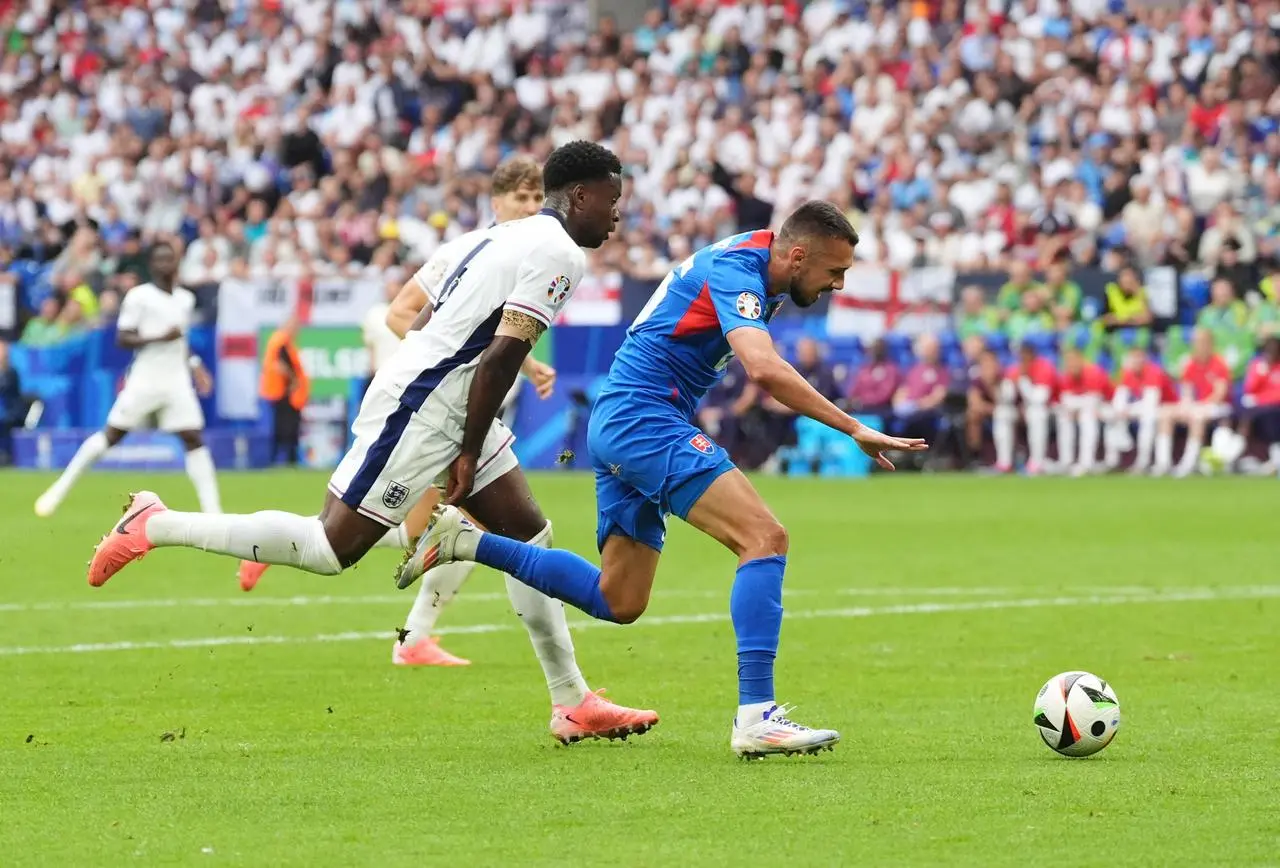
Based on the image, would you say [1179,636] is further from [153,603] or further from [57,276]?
[57,276]

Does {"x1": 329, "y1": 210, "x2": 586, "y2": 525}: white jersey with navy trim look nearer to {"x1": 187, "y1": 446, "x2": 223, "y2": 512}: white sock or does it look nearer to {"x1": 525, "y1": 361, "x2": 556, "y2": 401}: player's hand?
{"x1": 525, "y1": 361, "x2": 556, "y2": 401}: player's hand

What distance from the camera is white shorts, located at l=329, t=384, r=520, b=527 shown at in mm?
7820

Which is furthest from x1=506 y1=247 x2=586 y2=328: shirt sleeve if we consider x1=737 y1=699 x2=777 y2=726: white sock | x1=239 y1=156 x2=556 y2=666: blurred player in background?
x1=239 y1=156 x2=556 y2=666: blurred player in background

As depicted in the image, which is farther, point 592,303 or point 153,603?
point 592,303

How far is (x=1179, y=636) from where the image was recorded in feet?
37.2

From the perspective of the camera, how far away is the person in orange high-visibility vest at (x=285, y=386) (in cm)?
2833

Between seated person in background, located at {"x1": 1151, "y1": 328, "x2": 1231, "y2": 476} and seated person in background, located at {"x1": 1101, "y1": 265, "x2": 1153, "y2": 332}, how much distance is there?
2.28 ft

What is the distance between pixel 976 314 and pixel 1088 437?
6.95 ft

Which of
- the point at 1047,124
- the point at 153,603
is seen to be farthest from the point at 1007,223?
the point at 153,603

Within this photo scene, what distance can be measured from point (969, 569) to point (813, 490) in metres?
8.57

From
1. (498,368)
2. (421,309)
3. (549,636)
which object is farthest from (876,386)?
(498,368)

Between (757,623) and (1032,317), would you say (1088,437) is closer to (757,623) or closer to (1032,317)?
(1032,317)

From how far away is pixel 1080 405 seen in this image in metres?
26.0

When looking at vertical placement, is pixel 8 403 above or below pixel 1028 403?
below
